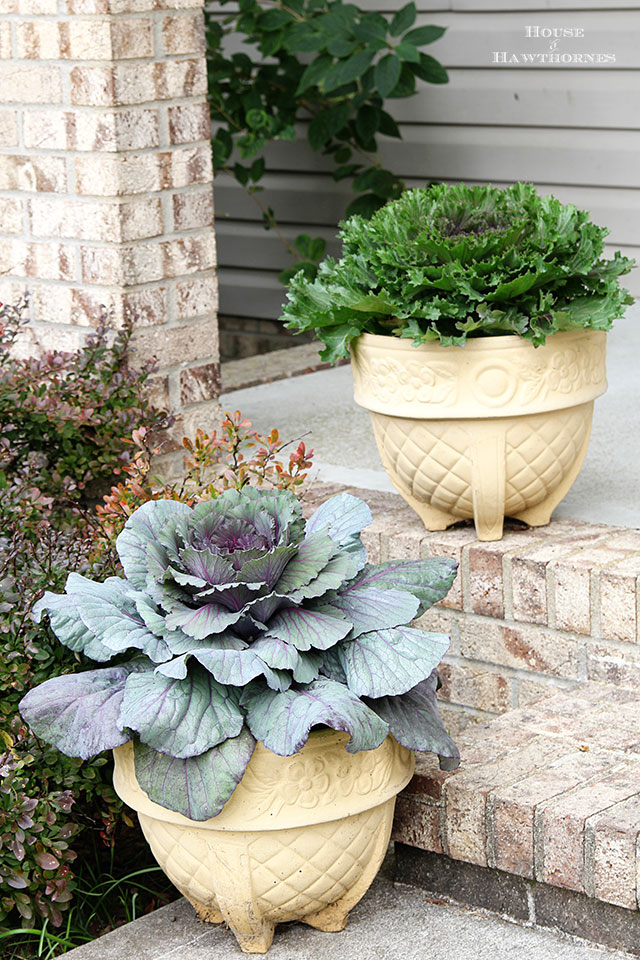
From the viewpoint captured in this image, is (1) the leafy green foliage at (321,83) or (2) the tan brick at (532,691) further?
(1) the leafy green foliage at (321,83)

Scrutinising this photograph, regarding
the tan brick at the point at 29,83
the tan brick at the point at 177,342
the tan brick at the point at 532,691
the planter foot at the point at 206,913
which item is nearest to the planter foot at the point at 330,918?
the planter foot at the point at 206,913

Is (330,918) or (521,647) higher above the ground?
(521,647)

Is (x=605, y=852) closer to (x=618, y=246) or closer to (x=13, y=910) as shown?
(x=13, y=910)

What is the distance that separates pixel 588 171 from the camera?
514 centimetres

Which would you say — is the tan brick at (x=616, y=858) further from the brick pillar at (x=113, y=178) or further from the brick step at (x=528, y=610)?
the brick pillar at (x=113, y=178)

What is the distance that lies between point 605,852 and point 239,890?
1.73ft

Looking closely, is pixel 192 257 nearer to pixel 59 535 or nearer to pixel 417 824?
pixel 59 535

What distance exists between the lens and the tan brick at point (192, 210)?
3.28 meters

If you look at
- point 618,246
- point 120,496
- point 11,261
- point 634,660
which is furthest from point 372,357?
point 618,246

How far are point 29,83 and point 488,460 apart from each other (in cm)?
155

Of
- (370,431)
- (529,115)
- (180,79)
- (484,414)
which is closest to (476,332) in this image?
(484,414)

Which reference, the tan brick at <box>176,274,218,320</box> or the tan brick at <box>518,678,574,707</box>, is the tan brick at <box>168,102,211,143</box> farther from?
the tan brick at <box>518,678,574,707</box>

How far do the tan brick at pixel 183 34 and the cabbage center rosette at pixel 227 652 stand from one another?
5.14 ft

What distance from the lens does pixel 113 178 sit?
3127 mm
